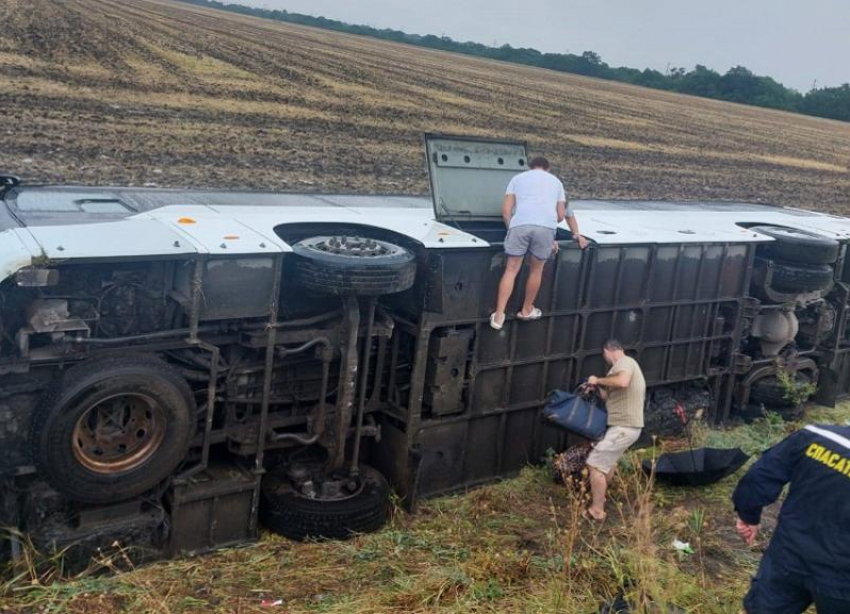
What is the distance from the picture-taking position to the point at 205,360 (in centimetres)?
558

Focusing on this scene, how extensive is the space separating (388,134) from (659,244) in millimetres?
12926

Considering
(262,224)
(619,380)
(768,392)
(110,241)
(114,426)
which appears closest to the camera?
(110,241)

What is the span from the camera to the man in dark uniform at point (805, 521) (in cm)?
377

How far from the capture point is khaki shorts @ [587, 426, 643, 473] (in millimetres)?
6719

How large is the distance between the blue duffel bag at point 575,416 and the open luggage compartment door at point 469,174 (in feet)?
5.79

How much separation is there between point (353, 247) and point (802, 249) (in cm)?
518

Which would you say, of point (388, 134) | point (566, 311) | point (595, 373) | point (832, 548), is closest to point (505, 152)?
point (566, 311)

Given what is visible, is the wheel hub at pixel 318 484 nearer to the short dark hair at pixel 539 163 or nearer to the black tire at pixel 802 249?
the short dark hair at pixel 539 163

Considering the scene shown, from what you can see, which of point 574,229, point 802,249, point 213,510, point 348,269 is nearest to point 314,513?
point 213,510

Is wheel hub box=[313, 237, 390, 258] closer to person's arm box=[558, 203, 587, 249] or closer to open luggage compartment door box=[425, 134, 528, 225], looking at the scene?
open luggage compartment door box=[425, 134, 528, 225]

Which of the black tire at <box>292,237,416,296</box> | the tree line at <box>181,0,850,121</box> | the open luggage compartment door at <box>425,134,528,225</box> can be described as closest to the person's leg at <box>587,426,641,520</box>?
the black tire at <box>292,237,416,296</box>

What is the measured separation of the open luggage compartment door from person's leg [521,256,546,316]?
0.84 meters

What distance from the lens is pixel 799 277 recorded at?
8914 millimetres

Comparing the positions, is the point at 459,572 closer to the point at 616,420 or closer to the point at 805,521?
the point at 616,420
